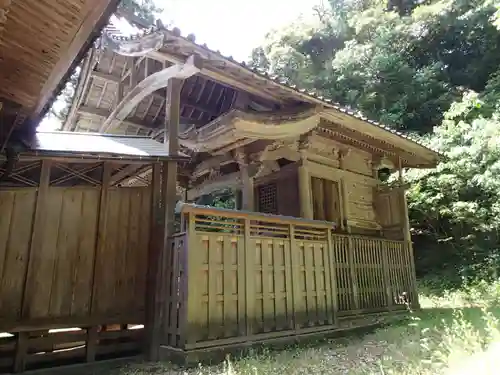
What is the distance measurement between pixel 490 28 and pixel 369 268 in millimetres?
18208

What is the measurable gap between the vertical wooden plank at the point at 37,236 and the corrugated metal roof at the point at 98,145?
32 cm

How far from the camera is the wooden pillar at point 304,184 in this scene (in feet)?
26.9

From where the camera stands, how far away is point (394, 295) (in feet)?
29.3

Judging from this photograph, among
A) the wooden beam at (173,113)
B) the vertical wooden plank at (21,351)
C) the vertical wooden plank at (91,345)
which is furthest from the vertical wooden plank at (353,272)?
the vertical wooden plank at (21,351)

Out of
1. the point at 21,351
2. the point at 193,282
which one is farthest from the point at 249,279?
the point at 21,351

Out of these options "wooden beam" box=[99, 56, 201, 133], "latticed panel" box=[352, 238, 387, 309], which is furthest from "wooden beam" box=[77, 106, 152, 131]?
"latticed panel" box=[352, 238, 387, 309]

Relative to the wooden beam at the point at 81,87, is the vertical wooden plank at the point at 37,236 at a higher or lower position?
lower

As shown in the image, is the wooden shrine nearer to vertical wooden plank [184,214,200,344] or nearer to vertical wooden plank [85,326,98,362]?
vertical wooden plank [184,214,200,344]

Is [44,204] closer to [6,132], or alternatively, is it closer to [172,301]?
[6,132]

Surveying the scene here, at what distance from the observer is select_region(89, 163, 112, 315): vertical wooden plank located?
5.38 metres

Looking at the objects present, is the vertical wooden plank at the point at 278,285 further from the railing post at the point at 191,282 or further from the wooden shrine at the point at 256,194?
the railing post at the point at 191,282

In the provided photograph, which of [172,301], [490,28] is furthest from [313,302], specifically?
[490,28]

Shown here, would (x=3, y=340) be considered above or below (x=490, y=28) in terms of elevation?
below

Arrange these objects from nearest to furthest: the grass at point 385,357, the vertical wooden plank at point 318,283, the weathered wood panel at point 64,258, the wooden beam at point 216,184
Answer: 1. the grass at point 385,357
2. the weathered wood panel at point 64,258
3. the vertical wooden plank at point 318,283
4. the wooden beam at point 216,184
